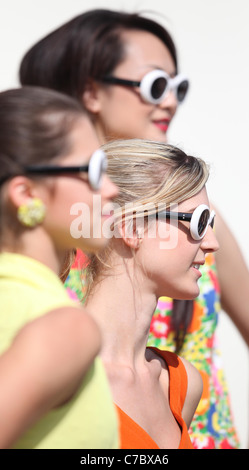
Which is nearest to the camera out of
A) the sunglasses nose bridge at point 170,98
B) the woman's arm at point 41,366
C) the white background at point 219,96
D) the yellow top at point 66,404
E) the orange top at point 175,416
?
the woman's arm at point 41,366

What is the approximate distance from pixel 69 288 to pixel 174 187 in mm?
846

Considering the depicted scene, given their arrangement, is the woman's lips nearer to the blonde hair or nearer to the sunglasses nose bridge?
the sunglasses nose bridge

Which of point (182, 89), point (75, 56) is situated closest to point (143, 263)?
point (75, 56)

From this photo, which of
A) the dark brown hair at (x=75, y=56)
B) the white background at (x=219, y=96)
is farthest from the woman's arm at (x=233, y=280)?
the white background at (x=219, y=96)

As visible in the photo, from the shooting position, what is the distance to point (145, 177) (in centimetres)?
200

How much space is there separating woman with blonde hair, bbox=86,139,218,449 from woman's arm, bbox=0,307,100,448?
73cm

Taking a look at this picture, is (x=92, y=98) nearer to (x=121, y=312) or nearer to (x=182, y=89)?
(x=182, y=89)

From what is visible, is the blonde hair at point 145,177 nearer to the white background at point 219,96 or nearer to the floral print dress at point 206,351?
the floral print dress at point 206,351

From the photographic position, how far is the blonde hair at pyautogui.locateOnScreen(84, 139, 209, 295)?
1978 millimetres

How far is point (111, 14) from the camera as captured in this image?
2986 millimetres

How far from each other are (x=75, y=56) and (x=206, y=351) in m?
1.19

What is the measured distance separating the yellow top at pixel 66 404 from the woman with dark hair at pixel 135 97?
1512 mm

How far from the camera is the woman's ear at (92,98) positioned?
9.43 feet

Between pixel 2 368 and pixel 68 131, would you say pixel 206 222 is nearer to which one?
pixel 68 131
